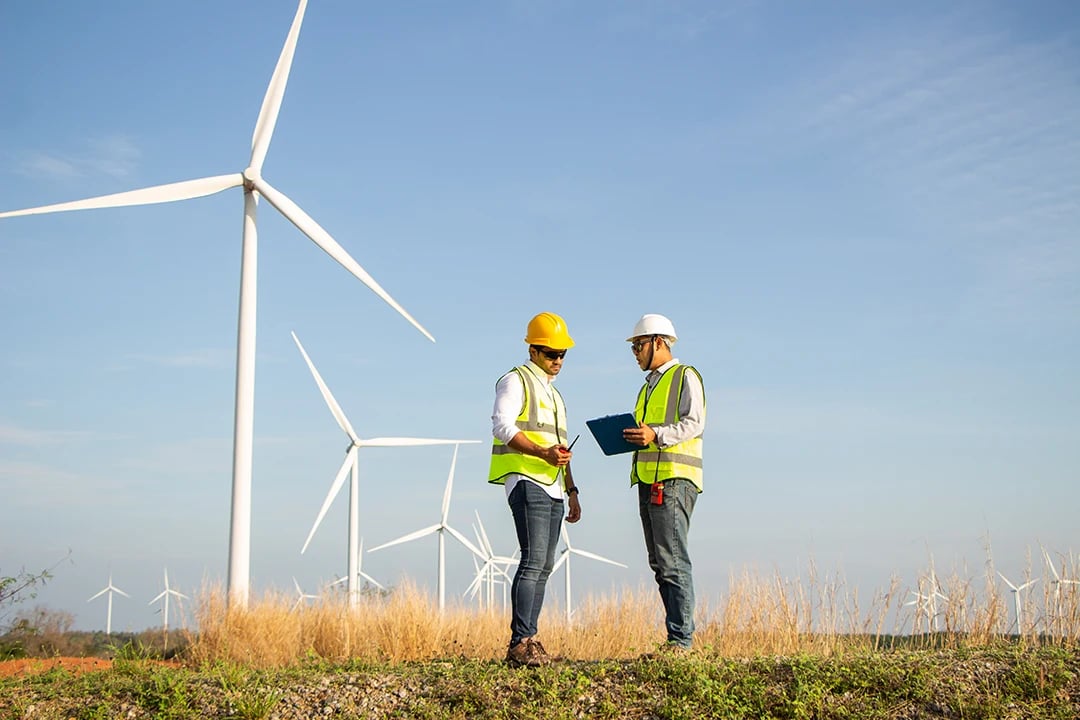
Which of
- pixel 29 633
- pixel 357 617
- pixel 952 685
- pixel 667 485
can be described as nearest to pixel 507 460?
pixel 667 485

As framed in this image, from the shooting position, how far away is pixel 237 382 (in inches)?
597

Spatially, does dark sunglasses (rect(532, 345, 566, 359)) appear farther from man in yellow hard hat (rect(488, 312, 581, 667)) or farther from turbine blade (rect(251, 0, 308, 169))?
turbine blade (rect(251, 0, 308, 169))

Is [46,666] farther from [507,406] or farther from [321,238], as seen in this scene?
[321,238]

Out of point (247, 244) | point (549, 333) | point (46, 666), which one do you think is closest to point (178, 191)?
point (247, 244)

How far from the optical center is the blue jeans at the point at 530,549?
7926mm

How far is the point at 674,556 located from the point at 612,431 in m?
1.14

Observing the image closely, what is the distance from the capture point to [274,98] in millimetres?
19031

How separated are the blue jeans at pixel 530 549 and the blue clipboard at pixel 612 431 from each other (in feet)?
1.96

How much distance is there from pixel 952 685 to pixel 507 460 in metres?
3.65

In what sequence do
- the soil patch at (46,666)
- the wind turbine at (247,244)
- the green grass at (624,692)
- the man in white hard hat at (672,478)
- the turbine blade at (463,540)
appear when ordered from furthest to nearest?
the turbine blade at (463,540) → the wind turbine at (247,244) → the soil patch at (46,666) → the man in white hard hat at (672,478) → the green grass at (624,692)

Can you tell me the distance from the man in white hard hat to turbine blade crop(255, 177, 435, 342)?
9.90 metres

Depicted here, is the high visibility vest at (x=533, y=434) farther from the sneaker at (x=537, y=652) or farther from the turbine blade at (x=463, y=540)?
the turbine blade at (x=463, y=540)

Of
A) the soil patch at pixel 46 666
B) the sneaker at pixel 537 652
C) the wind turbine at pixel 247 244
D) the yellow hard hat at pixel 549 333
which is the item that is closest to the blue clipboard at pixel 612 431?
the yellow hard hat at pixel 549 333

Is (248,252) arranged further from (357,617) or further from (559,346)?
(559,346)
